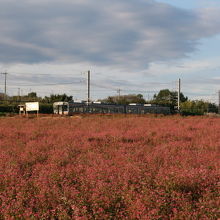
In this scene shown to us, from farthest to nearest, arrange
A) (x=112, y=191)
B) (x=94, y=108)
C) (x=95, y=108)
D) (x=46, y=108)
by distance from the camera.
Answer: (x=46, y=108) → (x=95, y=108) → (x=94, y=108) → (x=112, y=191)

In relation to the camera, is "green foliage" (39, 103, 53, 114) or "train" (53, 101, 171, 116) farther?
"green foliage" (39, 103, 53, 114)

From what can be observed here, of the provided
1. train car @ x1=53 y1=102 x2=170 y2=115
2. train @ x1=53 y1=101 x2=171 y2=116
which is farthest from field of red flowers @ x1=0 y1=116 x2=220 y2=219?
train car @ x1=53 y1=102 x2=170 y2=115

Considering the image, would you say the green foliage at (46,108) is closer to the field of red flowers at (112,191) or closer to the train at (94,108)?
the train at (94,108)

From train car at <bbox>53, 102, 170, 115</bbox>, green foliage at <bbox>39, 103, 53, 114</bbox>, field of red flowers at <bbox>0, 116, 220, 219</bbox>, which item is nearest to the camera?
field of red flowers at <bbox>0, 116, 220, 219</bbox>

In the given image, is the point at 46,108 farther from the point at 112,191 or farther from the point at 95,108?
the point at 112,191

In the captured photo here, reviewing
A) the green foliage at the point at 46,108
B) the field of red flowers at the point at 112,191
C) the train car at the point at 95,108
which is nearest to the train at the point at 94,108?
the train car at the point at 95,108

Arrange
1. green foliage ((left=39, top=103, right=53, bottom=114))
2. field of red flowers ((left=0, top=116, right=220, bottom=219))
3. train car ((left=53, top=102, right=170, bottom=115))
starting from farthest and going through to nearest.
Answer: green foliage ((left=39, top=103, right=53, bottom=114)) → train car ((left=53, top=102, right=170, bottom=115)) → field of red flowers ((left=0, top=116, right=220, bottom=219))

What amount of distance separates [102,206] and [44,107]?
173 feet

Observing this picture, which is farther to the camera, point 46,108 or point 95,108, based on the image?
point 46,108

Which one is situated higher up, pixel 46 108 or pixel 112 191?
pixel 46 108

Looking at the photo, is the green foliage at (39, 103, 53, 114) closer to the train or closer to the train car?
the train

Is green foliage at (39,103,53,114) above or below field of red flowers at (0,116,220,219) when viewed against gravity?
above

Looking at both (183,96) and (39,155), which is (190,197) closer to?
(39,155)

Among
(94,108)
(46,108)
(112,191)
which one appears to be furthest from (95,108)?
(112,191)
